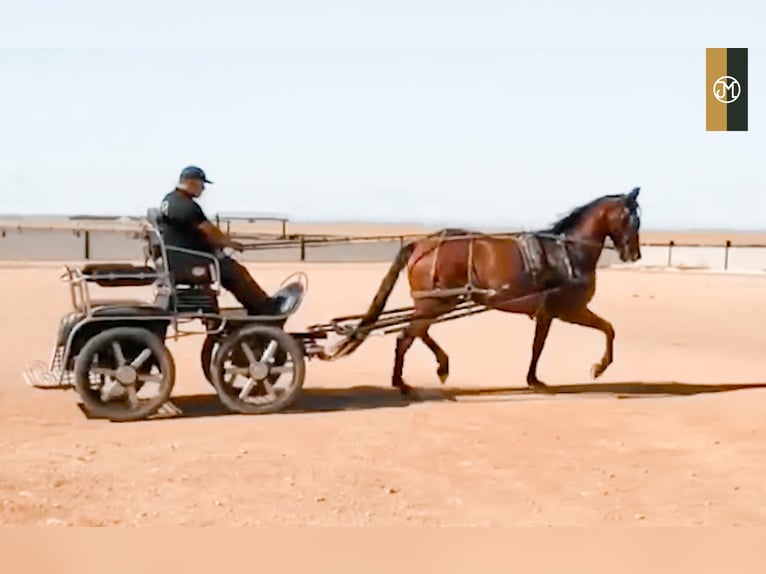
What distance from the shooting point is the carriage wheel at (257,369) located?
34.1 feet

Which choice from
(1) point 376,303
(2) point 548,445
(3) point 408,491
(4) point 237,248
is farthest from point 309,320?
(3) point 408,491

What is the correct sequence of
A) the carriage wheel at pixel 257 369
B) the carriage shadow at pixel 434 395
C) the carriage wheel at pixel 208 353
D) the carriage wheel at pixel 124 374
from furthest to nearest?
the carriage wheel at pixel 208 353 < the carriage shadow at pixel 434 395 < the carriage wheel at pixel 257 369 < the carriage wheel at pixel 124 374

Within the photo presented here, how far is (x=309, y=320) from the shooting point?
65.5ft

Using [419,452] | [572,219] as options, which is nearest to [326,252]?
Result: [572,219]

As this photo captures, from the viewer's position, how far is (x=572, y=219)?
12.4m

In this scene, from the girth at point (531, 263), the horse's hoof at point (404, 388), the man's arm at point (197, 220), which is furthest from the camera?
the girth at point (531, 263)

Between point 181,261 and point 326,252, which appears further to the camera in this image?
point 326,252

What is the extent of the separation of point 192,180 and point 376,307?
236 centimetres

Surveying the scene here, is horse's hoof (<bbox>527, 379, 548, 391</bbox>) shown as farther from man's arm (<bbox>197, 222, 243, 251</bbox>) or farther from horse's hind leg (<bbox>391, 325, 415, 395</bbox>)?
man's arm (<bbox>197, 222, 243, 251</bbox>)

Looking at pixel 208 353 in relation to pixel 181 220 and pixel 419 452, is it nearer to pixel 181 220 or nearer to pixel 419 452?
pixel 181 220

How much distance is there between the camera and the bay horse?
12.0 metres

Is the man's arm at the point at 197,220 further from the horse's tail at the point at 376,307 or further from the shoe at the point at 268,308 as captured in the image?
the horse's tail at the point at 376,307

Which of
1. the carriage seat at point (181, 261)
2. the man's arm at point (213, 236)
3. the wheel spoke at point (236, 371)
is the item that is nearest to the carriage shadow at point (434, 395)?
the wheel spoke at point (236, 371)

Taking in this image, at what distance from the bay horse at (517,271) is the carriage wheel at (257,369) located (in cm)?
173
